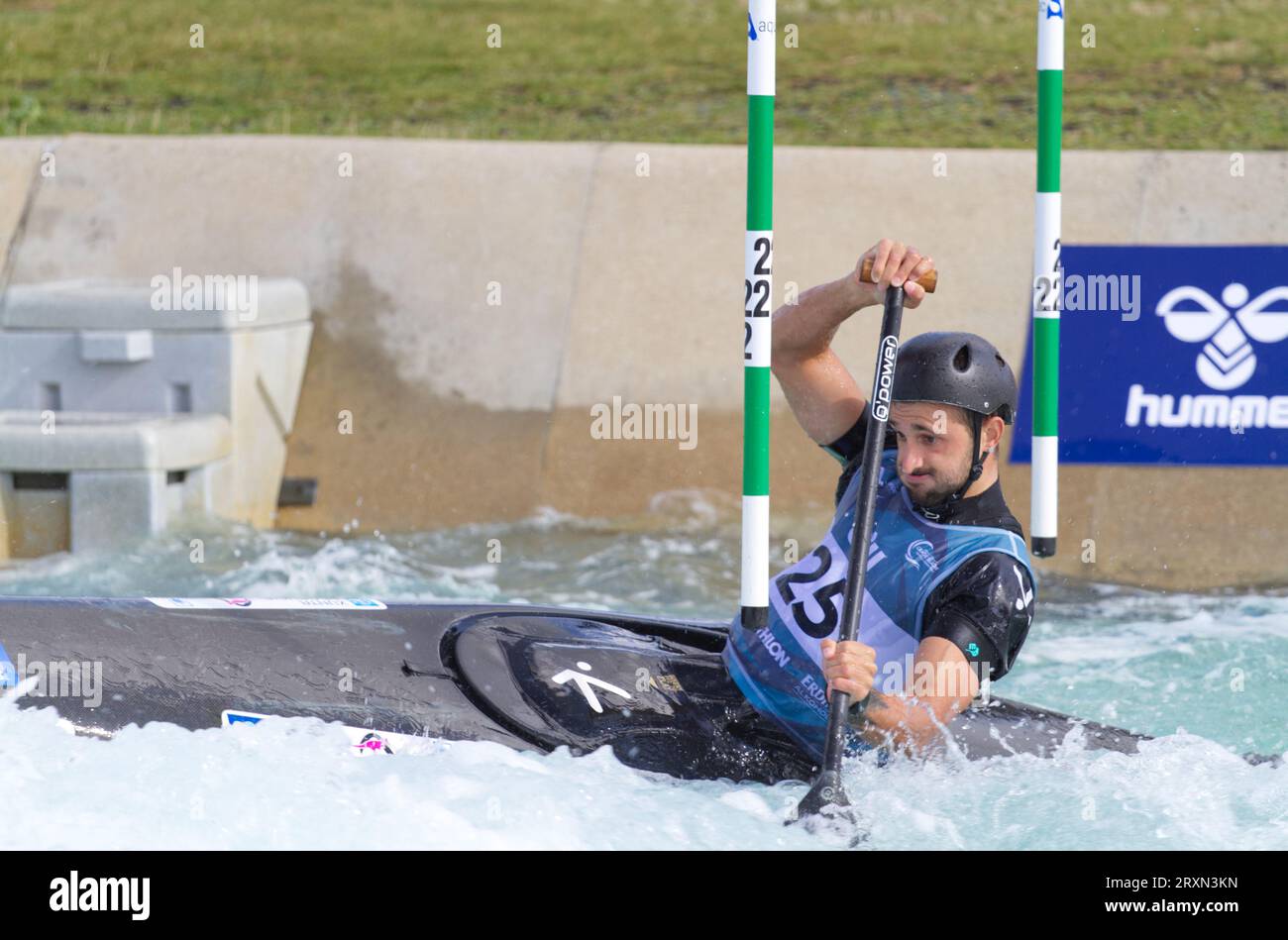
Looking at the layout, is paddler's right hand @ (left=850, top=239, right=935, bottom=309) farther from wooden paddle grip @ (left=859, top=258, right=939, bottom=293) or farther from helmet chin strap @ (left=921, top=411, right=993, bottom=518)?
helmet chin strap @ (left=921, top=411, right=993, bottom=518)

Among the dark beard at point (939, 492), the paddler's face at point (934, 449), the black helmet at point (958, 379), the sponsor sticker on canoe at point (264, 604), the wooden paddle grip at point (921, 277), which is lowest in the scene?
the sponsor sticker on canoe at point (264, 604)

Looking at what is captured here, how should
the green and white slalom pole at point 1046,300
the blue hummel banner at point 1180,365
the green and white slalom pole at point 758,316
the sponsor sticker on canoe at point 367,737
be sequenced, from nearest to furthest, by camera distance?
the green and white slalom pole at point 758,316 < the sponsor sticker on canoe at point 367,737 < the green and white slalom pole at point 1046,300 < the blue hummel banner at point 1180,365

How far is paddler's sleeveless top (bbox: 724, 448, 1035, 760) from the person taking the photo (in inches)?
143

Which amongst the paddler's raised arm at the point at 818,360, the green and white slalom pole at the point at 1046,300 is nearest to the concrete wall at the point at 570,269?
the green and white slalom pole at the point at 1046,300

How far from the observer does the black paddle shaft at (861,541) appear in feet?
11.4

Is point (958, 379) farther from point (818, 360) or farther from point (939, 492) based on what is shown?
point (818, 360)

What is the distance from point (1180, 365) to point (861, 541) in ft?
15.0

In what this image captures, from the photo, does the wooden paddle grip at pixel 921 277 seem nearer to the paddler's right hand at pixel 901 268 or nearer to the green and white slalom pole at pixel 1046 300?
the paddler's right hand at pixel 901 268

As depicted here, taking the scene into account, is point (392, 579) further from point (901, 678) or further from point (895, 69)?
point (895, 69)

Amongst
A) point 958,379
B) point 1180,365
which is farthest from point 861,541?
point 1180,365

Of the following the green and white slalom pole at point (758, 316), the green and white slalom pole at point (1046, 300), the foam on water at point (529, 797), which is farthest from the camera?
the green and white slalom pole at point (1046, 300)

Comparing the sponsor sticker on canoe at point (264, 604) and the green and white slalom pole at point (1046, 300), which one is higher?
the green and white slalom pole at point (1046, 300)

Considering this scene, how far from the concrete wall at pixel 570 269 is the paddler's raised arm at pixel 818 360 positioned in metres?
3.79
